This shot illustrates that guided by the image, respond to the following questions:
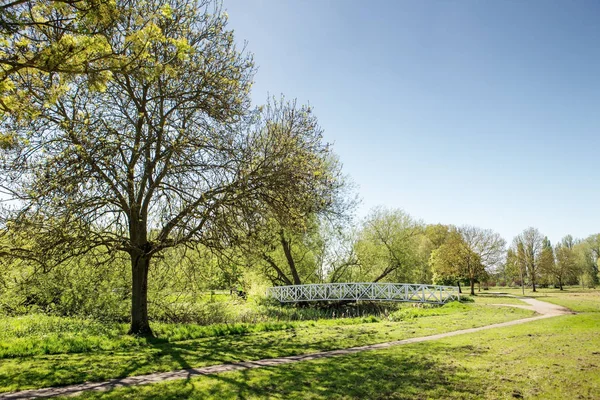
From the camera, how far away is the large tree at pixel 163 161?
333 inches

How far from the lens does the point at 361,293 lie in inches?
942

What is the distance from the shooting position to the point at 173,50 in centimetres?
988

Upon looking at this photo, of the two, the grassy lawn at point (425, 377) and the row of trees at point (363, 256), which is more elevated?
the row of trees at point (363, 256)

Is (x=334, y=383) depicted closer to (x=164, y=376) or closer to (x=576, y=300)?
(x=164, y=376)

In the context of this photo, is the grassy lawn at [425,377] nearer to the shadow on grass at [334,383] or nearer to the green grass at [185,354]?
the shadow on grass at [334,383]

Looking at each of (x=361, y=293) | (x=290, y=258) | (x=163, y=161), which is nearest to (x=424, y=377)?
(x=163, y=161)

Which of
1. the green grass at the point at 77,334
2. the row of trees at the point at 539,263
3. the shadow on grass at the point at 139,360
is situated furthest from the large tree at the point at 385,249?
the shadow on grass at the point at 139,360

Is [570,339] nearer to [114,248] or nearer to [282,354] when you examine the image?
[282,354]

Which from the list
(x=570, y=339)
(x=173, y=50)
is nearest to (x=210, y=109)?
(x=173, y=50)

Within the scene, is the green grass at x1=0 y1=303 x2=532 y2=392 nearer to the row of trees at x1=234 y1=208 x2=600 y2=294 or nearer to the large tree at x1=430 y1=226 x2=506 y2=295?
the row of trees at x1=234 y1=208 x2=600 y2=294

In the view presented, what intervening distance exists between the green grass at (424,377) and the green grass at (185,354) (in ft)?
4.02

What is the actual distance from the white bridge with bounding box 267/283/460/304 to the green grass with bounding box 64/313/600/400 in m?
14.9

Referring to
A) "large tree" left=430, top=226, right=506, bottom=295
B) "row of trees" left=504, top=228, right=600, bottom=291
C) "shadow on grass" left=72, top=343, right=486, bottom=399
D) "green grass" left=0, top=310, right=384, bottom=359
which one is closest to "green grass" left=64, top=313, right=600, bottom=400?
"shadow on grass" left=72, top=343, right=486, bottom=399

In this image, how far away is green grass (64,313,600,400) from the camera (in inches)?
207
